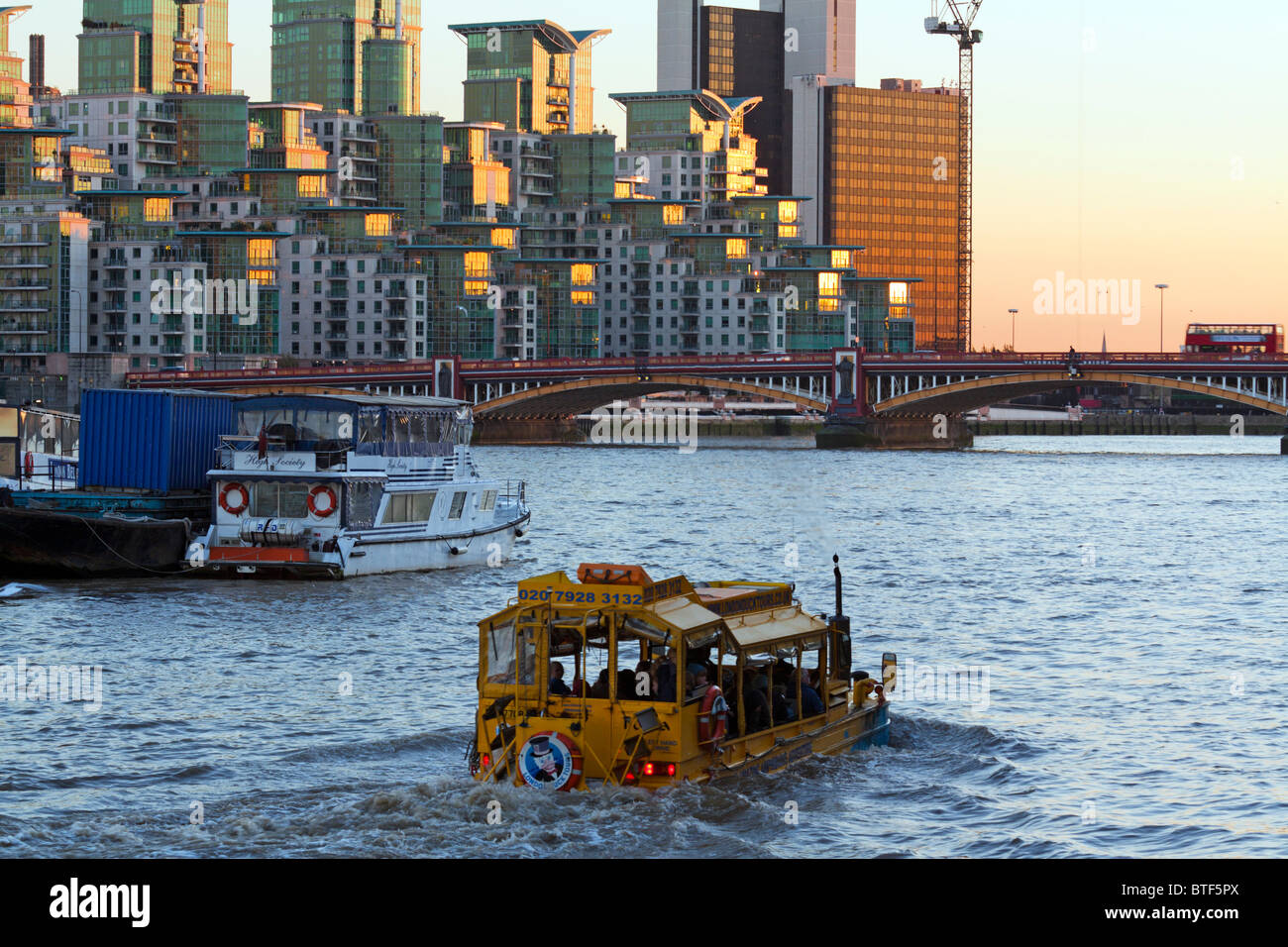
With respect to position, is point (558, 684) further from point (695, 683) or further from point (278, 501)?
point (278, 501)

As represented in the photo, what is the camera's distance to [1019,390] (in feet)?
487

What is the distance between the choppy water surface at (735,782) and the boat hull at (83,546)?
43.4 inches

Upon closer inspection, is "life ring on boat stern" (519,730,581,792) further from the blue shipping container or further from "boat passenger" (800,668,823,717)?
the blue shipping container

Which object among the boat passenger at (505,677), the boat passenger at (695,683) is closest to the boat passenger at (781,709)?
the boat passenger at (695,683)

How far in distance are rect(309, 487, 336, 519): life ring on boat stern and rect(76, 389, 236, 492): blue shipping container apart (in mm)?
5341

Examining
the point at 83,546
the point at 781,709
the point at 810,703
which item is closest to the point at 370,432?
the point at 83,546

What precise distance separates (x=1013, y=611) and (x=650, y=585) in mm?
27805

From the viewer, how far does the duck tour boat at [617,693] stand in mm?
23500

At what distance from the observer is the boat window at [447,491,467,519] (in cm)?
5835

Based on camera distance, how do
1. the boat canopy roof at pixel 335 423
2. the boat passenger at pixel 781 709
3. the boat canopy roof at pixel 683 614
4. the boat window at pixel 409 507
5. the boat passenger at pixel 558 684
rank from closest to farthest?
the boat canopy roof at pixel 683 614, the boat passenger at pixel 558 684, the boat passenger at pixel 781 709, the boat canopy roof at pixel 335 423, the boat window at pixel 409 507

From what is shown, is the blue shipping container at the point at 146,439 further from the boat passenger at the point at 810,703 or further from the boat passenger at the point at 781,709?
the boat passenger at the point at 781,709

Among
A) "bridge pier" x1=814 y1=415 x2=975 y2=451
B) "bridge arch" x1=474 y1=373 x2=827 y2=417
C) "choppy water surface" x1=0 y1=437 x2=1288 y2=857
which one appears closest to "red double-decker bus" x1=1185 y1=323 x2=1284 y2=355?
"bridge pier" x1=814 y1=415 x2=975 y2=451

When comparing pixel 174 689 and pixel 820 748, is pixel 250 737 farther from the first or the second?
pixel 820 748
